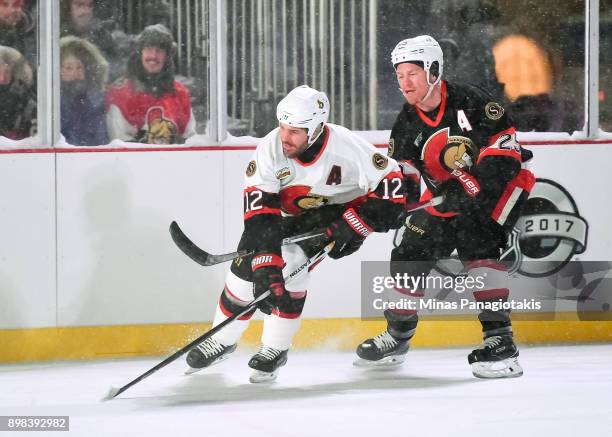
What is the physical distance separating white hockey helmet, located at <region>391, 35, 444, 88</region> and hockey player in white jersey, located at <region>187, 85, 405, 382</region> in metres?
0.34

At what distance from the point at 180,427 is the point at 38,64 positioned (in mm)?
1800

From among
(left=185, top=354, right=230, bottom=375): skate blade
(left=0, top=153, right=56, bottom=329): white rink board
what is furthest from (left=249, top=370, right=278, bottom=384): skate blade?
(left=0, top=153, right=56, bottom=329): white rink board

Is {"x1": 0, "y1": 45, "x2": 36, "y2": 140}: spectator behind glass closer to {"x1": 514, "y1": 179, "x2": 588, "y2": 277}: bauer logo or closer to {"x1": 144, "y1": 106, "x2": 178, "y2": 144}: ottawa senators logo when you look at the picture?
→ {"x1": 144, "y1": 106, "x2": 178, "y2": 144}: ottawa senators logo

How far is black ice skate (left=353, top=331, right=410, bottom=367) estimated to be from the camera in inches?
164

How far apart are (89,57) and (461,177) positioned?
1.54 m

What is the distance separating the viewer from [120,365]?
423 centimetres

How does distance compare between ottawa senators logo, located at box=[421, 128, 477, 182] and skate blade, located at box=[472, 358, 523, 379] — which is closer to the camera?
skate blade, located at box=[472, 358, 523, 379]

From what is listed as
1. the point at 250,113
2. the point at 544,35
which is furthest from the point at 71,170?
the point at 544,35

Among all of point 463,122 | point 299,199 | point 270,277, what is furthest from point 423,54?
point 270,277

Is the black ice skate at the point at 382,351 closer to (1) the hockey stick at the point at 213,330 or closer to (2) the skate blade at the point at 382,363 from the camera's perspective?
(2) the skate blade at the point at 382,363

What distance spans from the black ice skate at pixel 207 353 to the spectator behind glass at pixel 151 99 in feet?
Answer: 3.17

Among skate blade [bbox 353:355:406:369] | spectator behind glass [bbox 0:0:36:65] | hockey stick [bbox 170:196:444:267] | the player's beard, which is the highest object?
spectator behind glass [bbox 0:0:36:65]

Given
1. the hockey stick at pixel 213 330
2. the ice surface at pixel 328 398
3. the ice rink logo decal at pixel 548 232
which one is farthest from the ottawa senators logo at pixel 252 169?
the ice rink logo decal at pixel 548 232

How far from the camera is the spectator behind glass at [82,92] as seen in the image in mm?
4332
